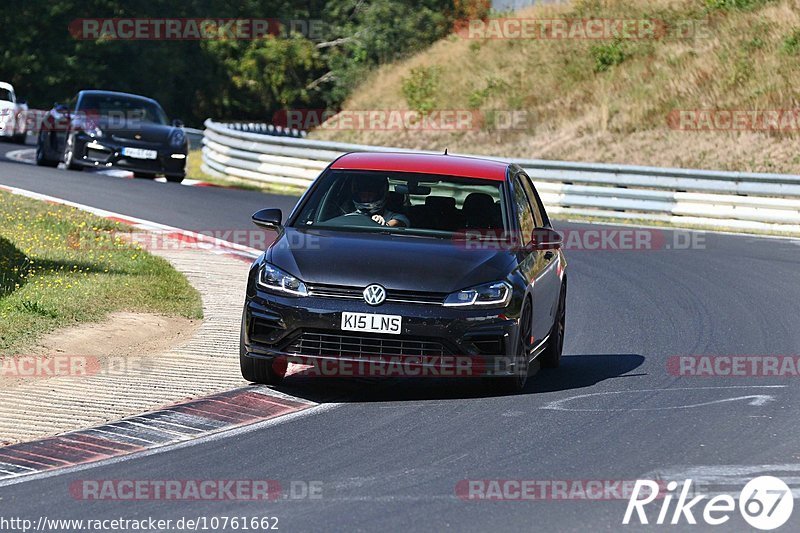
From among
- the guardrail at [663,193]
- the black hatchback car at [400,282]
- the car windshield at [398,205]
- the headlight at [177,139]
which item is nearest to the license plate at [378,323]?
the black hatchback car at [400,282]

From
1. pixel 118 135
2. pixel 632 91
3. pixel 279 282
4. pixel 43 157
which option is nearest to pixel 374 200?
pixel 279 282

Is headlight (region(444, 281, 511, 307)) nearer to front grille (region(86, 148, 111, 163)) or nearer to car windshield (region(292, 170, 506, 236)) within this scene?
car windshield (region(292, 170, 506, 236))

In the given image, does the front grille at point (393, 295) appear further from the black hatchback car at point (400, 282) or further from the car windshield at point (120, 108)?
the car windshield at point (120, 108)

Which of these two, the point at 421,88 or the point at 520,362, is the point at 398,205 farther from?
the point at 421,88

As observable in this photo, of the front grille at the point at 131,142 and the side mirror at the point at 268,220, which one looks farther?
the front grille at the point at 131,142

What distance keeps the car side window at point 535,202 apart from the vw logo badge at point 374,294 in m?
2.49

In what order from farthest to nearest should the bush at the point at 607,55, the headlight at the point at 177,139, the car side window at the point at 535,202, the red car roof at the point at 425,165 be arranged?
the bush at the point at 607,55
the headlight at the point at 177,139
the car side window at the point at 535,202
the red car roof at the point at 425,165

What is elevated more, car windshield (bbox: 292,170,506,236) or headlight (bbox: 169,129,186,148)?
car windshield (bbox: 292,170,506,236)

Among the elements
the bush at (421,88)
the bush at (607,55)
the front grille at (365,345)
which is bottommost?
the front grille at (365,345)

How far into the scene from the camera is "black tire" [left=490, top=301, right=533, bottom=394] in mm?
9320

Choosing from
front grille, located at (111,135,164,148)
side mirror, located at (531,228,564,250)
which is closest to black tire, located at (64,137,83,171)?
front grille, located at (111,135,164,148)

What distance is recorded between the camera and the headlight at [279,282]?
9016mm

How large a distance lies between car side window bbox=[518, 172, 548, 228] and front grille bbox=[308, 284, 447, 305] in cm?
233

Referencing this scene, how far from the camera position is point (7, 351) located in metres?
9.98
